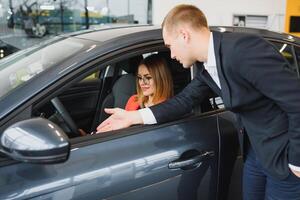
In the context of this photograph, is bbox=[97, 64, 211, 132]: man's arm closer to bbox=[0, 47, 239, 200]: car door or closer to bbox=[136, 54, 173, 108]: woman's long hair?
bbox=[0, 47, 239, 200]: car door

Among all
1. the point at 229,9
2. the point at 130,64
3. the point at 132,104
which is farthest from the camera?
the point at 229,9

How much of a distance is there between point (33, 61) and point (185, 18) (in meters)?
0.76

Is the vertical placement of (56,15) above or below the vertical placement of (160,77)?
above

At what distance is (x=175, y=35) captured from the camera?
1.48 metres

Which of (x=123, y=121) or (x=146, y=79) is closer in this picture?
(x=123, y=121)

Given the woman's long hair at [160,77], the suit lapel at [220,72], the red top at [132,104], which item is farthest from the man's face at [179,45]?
the red top at [132,104]

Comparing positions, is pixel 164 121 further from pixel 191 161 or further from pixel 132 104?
pixel 132 104

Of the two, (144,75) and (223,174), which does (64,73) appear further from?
(223,174)

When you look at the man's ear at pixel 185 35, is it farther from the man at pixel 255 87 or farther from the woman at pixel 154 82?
the woman at pixel 154 82

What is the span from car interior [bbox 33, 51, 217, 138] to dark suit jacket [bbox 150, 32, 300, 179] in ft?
1.38

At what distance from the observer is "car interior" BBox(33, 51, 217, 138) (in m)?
1.91

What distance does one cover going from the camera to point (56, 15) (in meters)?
7.01

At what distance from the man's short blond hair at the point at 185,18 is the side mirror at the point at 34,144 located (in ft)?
1.99

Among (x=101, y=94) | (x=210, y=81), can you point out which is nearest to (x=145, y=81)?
(x=210, y=81)
